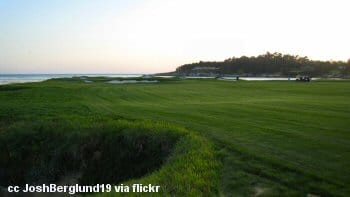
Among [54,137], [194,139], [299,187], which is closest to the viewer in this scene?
[299,187]

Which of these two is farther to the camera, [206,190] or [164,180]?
[164,180]

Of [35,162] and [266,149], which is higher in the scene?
[266,149]

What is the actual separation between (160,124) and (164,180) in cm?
690

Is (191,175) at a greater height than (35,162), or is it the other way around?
(191,175)

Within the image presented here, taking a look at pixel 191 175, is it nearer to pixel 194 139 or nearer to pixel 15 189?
pixel 194 139

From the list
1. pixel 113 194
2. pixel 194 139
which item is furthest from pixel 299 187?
pixel 194 139

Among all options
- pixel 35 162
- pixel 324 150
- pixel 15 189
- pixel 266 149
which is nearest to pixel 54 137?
pixel 35 162

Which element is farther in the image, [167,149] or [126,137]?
[126,137]

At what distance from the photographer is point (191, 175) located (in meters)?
9.55

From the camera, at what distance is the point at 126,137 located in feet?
49.3

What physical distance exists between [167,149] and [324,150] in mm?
5307

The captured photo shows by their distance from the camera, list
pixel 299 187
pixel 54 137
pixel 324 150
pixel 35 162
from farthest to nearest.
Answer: pixel 54 137
pixel 35 162
pixel 324 150
pixel 299 187

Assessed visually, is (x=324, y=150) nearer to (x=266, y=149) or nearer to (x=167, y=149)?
(x=266, y=149)

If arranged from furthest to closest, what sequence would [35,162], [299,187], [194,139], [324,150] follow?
[35,162] < [194,139] < [324,150] < [299,187]
